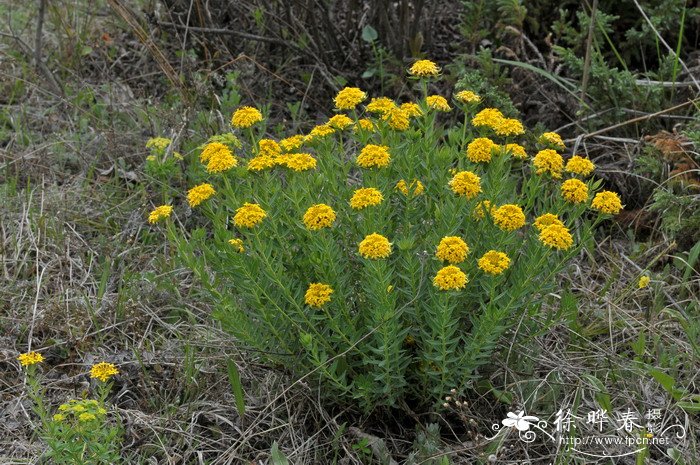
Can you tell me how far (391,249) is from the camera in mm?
2471

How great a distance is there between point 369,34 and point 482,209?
243cm

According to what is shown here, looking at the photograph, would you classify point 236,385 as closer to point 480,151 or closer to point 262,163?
point 262,163

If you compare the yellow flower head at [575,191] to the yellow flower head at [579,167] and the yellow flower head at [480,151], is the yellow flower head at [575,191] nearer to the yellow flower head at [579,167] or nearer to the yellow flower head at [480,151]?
the yellow flower head at [579,167]

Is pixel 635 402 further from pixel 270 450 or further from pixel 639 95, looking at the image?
pixel 639 95

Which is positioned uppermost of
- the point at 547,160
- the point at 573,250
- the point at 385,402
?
the point at 547,160

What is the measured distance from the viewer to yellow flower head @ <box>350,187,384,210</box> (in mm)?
2430

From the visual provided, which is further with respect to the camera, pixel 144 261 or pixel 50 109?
pixel 50 109

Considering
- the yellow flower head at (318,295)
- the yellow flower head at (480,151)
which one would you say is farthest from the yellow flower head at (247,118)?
the yellow flower head at (480,151)

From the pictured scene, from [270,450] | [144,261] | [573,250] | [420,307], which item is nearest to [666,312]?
[573,250]

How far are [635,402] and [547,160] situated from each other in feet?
3.12

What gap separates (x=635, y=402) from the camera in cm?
289

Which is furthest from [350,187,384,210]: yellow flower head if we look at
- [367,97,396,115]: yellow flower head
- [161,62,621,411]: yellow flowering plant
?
[367,97,396,115]: yellow flower head

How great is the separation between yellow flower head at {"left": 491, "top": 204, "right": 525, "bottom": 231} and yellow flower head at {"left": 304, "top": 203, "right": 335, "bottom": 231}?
19.5 inches

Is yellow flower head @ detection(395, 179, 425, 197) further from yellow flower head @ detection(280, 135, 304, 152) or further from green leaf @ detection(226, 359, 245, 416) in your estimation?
green leaf @ detection(226, 359, 245, 416)
